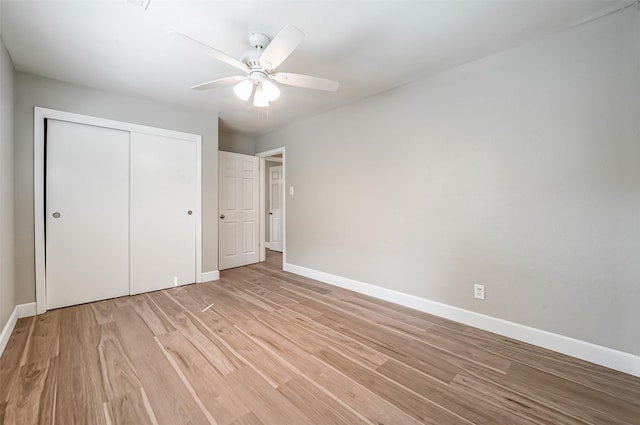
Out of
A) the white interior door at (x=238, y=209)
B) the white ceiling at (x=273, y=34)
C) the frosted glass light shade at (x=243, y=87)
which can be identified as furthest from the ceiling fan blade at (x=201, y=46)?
the white interior door at (x=238, y=209)

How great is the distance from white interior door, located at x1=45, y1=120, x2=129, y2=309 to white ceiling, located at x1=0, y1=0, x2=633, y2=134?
0.67 meters

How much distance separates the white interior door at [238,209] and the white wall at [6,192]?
2321 mm

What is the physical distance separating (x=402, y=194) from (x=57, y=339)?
3499 mm

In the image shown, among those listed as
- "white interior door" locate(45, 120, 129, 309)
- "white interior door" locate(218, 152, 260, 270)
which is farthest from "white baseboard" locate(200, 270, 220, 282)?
"white interior door" locate(45, 120, 129, 309)

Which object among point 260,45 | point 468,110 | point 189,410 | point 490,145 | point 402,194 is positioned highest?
point 260,45

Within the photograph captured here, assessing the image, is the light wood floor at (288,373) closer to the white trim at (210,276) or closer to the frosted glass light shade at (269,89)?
the white trim at (210,276)

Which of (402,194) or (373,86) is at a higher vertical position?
(373,86)

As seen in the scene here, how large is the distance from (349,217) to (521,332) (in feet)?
6.82

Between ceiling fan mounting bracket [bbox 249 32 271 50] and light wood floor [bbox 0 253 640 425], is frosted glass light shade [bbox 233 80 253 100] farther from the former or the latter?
light wood floor [bbox 0 253 640 425]

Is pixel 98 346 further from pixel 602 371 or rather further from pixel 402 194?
pixel 602 371

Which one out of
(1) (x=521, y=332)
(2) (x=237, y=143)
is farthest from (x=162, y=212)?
(1) (x=521, y=332)

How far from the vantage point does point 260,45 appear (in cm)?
201

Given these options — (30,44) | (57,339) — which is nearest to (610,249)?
(57,339)

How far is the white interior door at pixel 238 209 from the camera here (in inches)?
175
